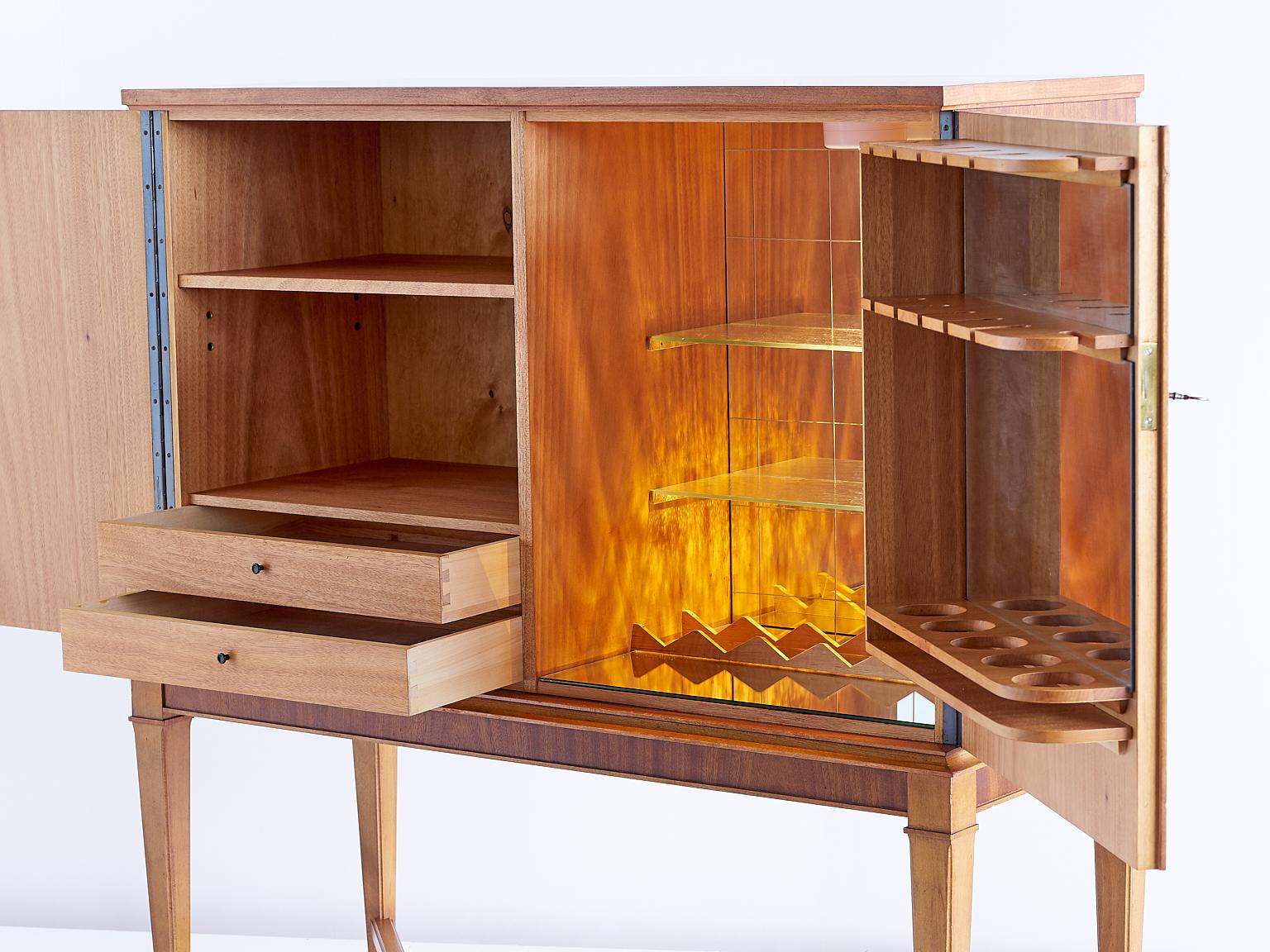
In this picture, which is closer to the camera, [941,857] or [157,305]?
[941,857]

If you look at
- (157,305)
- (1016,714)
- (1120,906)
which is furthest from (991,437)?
(157,305)

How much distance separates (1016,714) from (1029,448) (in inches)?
15.1

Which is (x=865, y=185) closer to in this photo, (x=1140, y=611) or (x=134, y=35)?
(x=1140, y=611)

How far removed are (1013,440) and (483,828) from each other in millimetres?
2162

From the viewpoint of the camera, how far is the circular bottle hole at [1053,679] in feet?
5.83

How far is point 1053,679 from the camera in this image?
1.80 metres

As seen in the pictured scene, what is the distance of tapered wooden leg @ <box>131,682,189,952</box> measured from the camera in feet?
9.03

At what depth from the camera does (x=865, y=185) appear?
2057mm

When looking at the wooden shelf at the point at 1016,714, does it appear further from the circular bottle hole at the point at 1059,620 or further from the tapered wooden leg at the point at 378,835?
the tapered wooden leg at the point at 378,835

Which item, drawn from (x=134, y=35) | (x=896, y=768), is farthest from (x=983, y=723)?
(x=134, y=35)

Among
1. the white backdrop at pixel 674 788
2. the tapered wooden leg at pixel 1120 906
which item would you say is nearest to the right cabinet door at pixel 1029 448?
the tapered wooden leg at pixel 1120 906

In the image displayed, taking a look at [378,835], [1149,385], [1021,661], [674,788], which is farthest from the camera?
[674,788]

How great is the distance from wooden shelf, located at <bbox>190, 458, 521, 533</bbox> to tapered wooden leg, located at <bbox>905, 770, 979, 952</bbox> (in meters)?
0.64

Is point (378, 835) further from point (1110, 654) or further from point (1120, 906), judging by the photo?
point (1110, 654)
